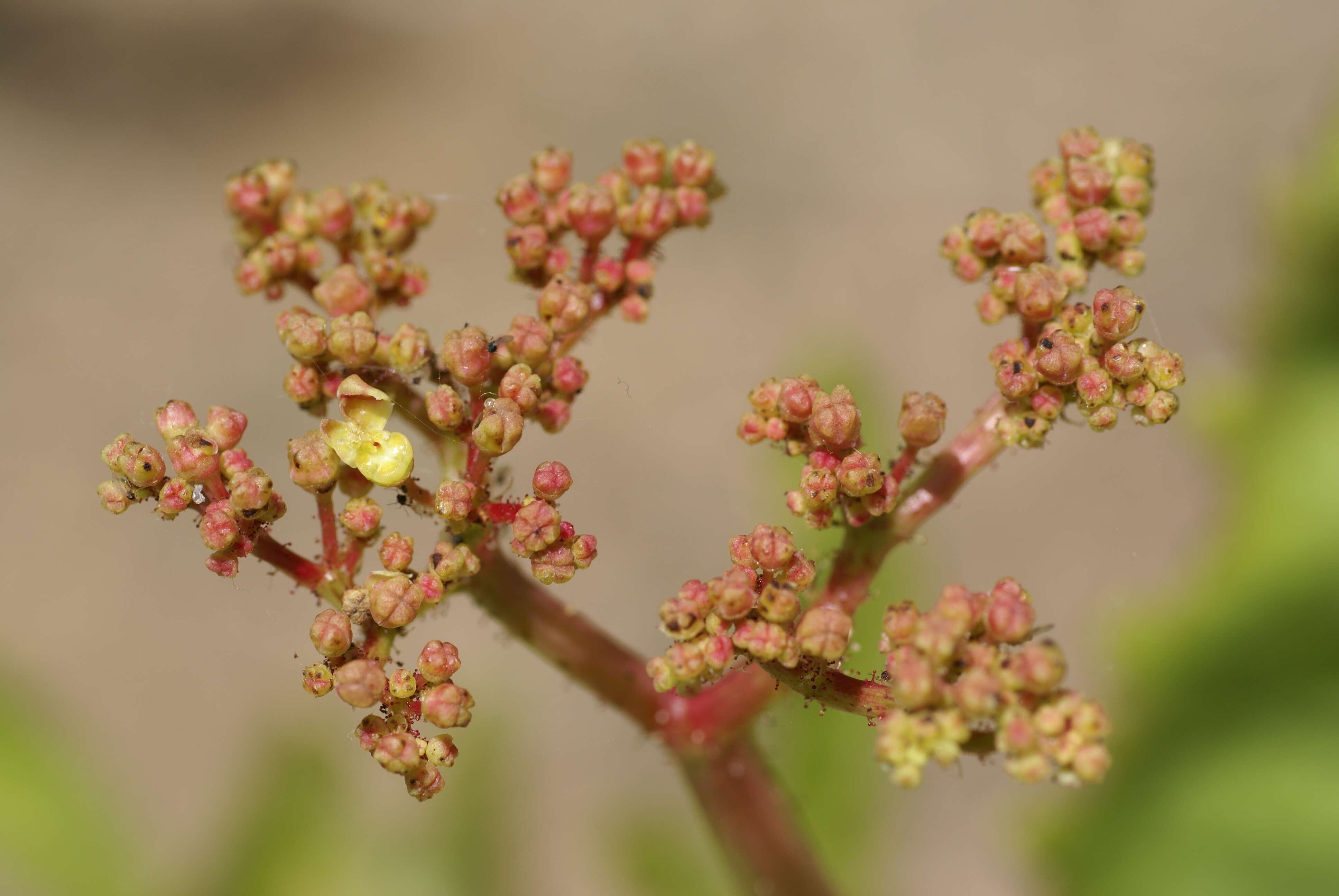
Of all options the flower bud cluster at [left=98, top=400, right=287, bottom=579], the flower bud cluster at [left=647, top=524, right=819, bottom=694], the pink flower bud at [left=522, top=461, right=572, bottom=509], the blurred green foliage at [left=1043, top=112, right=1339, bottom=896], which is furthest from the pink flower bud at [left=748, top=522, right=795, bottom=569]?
the blurred green foliage at [left=1043, top=112, right=1339, bottom=896]

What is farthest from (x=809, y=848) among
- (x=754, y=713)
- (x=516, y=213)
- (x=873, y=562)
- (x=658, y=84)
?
(x=658, y=84)

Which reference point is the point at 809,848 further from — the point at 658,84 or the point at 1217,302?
the point at 658,84

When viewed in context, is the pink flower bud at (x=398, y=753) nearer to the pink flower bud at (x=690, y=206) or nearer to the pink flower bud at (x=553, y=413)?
the pink flower bud at (x=553, y=413)

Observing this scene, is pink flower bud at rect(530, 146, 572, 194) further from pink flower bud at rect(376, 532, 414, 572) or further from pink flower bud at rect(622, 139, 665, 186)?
pink flower bud at rect(376, 532, 414, 572)

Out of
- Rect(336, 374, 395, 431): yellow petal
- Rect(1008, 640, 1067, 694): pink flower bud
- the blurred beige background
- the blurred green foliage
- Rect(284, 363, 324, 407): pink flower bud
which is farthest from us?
the blurred beige background

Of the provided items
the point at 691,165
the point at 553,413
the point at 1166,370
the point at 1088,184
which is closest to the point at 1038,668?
the point at 1166,370
